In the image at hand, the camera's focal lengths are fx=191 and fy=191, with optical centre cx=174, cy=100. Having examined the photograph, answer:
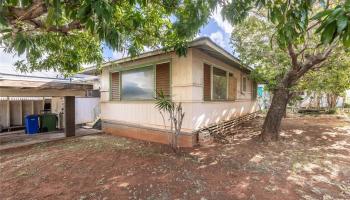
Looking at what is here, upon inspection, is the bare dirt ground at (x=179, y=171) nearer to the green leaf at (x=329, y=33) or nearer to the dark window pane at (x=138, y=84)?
the dark window pane at (x=138, y=84)

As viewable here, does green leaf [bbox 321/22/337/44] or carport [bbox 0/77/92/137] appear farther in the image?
carport [bbox 0/77/92/137]

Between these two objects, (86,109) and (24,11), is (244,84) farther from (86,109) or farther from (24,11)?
(24,11)

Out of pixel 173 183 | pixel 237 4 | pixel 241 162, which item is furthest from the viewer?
pixel 241 162

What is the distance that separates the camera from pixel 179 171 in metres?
4.09

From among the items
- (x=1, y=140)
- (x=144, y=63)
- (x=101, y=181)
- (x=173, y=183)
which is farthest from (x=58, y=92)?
(x=173, y=183)

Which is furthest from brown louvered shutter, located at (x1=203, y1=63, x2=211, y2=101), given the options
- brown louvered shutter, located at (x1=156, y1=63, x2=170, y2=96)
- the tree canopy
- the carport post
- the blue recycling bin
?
the blue recycling bin

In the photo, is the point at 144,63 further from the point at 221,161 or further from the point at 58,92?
the point at 221,161

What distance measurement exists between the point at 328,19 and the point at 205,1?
6.83 ft

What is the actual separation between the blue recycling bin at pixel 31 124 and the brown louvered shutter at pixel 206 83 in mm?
7802

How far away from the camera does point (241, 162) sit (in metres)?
4.60

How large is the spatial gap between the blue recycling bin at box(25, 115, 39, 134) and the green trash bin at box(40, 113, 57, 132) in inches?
7.8

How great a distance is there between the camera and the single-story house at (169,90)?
5.77 meters

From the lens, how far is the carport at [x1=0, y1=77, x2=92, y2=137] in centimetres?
606

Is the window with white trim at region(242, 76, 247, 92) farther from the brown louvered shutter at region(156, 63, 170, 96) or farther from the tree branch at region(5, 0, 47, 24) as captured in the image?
the tree branch at region(5, 0, 47, 24)
